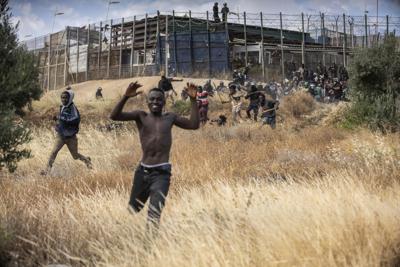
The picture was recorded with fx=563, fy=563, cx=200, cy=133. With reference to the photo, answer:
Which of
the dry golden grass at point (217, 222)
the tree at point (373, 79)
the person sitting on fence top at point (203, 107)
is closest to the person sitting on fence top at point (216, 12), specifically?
the person sitting on fence top at point (203, 107)

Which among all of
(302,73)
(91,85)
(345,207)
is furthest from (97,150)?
(91,85)

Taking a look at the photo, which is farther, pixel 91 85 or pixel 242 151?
pixel 91 85

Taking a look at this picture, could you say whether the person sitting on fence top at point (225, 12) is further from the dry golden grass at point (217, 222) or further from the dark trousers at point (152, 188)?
the dark trousers at point (152, 188)

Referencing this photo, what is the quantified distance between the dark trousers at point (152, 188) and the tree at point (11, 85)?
4.44 ft

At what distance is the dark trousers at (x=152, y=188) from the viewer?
574 centimetres

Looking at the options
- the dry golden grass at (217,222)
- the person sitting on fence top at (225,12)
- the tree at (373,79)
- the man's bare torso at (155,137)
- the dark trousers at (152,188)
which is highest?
the person sitting on fence top at (225,12)

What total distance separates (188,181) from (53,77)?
36655mm

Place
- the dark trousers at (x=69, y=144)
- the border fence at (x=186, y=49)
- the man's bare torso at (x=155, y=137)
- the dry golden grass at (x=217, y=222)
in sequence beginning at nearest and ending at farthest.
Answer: the dry golden grass at (x=217, y=222) < the man's bare torso at (x=155, y=137) < the dark trousers at (x=69, y=144) < the border fence at (x=186, y=49)

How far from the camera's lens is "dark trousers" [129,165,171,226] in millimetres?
5738

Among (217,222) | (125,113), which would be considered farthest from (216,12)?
(217,222)

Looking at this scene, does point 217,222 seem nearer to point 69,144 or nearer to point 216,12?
point 69,144

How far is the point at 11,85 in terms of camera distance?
5.79m

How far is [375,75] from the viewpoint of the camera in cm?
1880

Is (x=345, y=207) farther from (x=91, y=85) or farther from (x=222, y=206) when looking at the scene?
(x=91, y=85)
